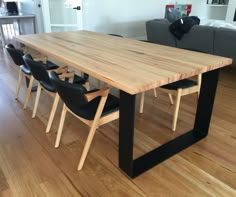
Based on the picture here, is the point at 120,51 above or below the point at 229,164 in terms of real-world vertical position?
above

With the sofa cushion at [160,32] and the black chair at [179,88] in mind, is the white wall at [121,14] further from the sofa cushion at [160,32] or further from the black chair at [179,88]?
the black chair at [179,88]

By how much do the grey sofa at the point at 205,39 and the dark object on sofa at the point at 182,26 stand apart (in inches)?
2.8

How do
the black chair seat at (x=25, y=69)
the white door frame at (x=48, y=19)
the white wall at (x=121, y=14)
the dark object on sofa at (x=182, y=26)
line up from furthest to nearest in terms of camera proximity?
1. the white wall at (x=121, y=14)
2. the white door frame at (x=48, y=19)
3. the dark object on sofa at (x=182, y=26)
4. the black chair seat at (x=25, y=69)

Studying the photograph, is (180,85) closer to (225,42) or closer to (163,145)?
(163,145)

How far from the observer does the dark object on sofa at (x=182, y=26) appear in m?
3.78

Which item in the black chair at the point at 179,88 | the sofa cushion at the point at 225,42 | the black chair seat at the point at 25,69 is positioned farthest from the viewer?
the sofa cushion at the point at 225,42

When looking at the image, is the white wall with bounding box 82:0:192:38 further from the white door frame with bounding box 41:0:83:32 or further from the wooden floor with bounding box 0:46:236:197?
the wooden floor with bounding box 0:46:236:197

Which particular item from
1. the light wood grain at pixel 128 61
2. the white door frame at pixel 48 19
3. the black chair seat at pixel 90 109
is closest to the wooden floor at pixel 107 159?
the black chair seat at pixel 90 109

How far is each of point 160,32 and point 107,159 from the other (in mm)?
3171

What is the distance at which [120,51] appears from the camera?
199 cm

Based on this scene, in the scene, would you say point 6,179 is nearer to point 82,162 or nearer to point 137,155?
point 82,162

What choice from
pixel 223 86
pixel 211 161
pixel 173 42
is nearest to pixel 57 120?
pixel 211 161

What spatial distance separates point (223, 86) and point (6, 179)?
2.96 m

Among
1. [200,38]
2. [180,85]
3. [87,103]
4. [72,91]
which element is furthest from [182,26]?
[72,91]
